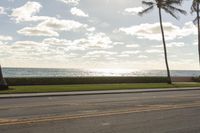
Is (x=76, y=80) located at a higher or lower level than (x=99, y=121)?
higher

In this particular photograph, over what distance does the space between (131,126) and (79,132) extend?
1.87m

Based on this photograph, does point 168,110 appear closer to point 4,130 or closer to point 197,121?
point 197,121

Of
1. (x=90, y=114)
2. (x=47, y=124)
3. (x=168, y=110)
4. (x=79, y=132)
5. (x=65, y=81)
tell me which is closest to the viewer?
(x=79, y=132)

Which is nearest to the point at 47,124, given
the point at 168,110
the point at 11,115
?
the point at 11,115

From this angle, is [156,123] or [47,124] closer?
[47,124]

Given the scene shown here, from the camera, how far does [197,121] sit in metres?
12.5

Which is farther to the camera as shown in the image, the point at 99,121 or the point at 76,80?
the point at 76,80

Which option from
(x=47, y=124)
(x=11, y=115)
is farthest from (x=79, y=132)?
(x=11, y=115)

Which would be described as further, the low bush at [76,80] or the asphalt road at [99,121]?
the low bush at [76,80]

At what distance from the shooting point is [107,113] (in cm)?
1378

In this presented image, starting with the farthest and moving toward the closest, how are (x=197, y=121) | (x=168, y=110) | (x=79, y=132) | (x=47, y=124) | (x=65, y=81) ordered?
1. (x=65, y=81)
2. (x=168, y=110)
3. (x=197, y=121)
4. (x=47, y=124)
5. (x=79, y=132)

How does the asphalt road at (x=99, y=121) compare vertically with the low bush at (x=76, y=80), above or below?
below

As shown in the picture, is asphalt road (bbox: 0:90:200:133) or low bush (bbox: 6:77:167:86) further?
low bush (bbox: 6:77:167:86)

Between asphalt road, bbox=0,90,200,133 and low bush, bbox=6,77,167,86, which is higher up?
low bush, bbox=6,77,167,86
